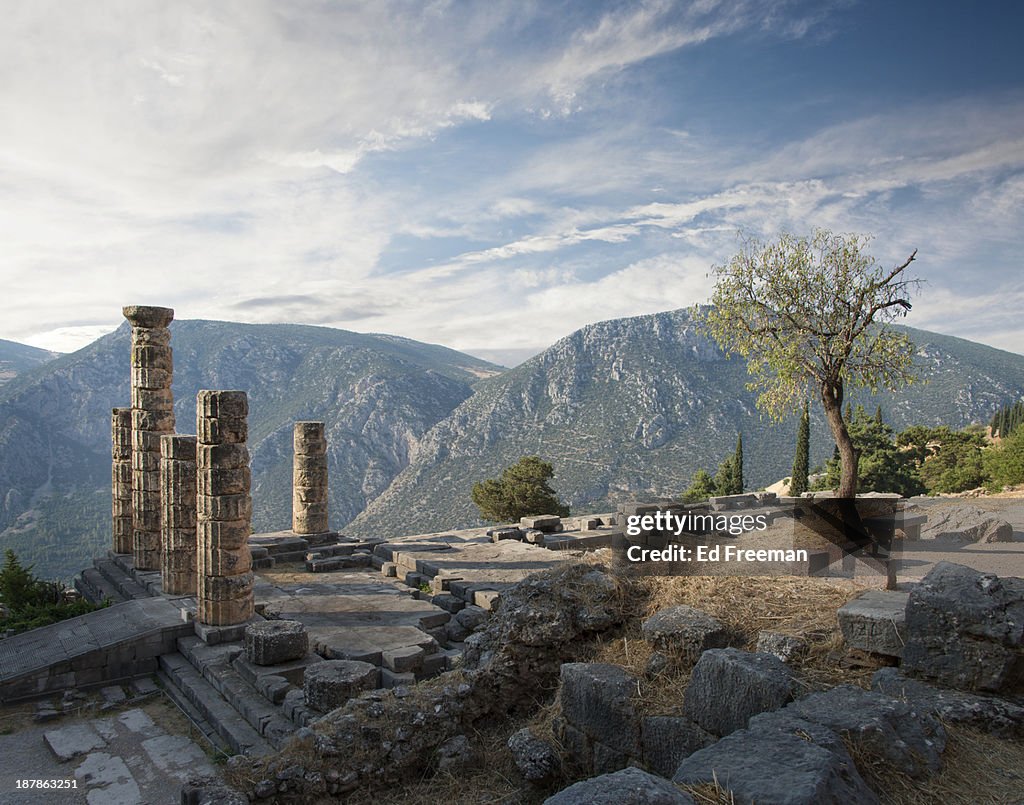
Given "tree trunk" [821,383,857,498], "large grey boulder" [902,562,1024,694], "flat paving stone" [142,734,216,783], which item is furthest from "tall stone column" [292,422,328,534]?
"large grey boulder" [902,562,1024,694]

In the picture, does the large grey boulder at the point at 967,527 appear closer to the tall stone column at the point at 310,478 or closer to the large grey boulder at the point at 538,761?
the large grey boulder at the point at 538,761

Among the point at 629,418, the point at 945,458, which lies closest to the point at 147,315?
the point at 945,458

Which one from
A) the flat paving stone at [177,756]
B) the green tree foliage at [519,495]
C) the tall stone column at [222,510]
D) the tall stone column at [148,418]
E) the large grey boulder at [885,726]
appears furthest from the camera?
the green tree foliage at [519,495]

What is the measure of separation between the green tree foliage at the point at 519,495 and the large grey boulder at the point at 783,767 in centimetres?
3081

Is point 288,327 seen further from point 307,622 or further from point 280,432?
point 307,622

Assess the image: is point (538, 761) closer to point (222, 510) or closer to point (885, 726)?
point (885, 726)

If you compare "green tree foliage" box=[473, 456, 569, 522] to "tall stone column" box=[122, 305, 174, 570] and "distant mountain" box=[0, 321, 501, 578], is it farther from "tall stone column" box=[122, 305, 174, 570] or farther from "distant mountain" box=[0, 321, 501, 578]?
"distant mountain" box=[0, 321, 501, 578]

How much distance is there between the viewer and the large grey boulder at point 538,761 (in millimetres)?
5125

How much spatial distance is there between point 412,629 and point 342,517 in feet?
212

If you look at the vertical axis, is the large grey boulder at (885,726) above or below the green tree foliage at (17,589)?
above

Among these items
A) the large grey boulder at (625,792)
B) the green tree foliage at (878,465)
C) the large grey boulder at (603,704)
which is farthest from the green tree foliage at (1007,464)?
the large grey boulder at (625,792)

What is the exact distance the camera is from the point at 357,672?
8805mm

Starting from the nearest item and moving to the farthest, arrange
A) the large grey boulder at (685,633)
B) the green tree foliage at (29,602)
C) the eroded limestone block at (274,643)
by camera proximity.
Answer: the large grey boulder at (685,633)
the eroded limestone block at (274,643)
the green tree foliage at (29,602)

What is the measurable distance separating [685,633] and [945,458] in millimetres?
39671
